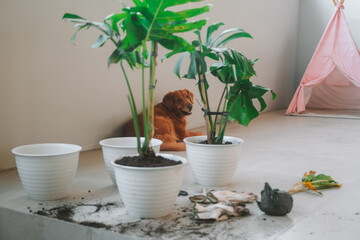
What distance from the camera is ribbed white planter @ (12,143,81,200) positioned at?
2.04 m

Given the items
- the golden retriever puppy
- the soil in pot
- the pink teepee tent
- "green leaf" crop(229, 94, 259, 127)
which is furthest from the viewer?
the pink teepee tent

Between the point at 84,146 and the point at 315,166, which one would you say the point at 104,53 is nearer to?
the point at 84,146

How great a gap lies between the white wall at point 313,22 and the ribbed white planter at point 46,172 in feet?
17.5

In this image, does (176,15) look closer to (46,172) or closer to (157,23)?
(157,23)

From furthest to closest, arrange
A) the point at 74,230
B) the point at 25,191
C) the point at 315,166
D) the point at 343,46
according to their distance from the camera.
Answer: the point at 343,46
the point at 315,166
the point at 25,191
the point at 74,230

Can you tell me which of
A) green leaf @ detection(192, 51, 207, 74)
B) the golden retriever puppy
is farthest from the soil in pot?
the golden retriever puppy

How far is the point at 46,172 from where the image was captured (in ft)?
6.72

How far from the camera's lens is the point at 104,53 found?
139 inches

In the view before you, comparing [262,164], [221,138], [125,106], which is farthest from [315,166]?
[125,106]

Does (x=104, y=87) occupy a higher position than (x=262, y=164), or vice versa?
(x=104, y=87)

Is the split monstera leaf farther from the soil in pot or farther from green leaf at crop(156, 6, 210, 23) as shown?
green leaf at crop(156, 6, 210, 23)

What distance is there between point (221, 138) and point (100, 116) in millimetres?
1385

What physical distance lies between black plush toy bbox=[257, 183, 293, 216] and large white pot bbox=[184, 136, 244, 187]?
44cm

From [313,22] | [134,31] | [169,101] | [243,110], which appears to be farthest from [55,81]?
[313,22]
